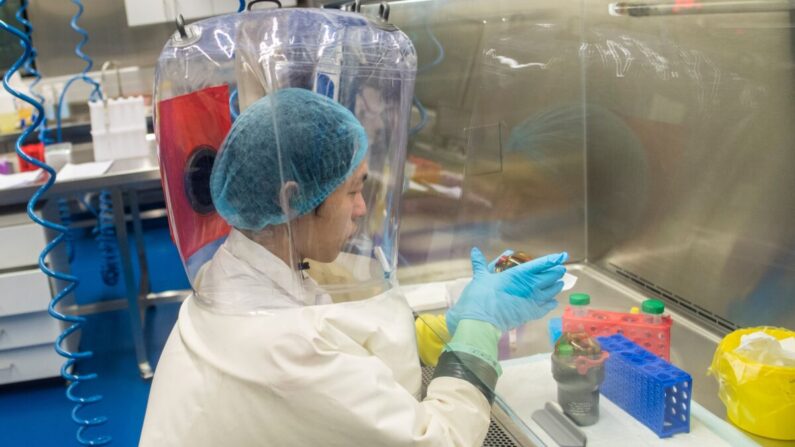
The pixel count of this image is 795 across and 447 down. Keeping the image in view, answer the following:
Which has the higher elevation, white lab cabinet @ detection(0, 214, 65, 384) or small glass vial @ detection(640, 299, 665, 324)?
small glass vial @ detection(640, 299, 665, 324)

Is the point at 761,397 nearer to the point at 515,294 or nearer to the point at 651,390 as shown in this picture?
the point at 651,390

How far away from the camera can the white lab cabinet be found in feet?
8.50

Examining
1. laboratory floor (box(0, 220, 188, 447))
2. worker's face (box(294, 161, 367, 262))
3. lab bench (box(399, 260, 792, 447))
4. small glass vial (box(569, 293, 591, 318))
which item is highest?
worker's face (box(294, 161, 367, 262))

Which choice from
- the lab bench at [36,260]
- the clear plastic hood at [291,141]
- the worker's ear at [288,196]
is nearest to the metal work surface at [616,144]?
the clear plastic hood at [291,141]

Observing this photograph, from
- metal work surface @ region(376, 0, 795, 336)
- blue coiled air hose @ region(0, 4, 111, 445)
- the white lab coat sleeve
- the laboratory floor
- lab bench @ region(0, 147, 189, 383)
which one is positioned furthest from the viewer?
lab bench @ region(0, 147, 189, 383)

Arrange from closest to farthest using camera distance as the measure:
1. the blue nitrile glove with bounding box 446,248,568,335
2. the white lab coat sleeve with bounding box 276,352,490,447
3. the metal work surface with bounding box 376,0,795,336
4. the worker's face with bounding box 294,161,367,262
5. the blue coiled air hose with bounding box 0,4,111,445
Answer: the white lab coat sleeve with bounding box 276,352,490,447 < the worker's face with bounding box 294,161,367,262 < the blue nitrile glove with bounding box 446,248,568,335 < the metal work surface with bounding box 376,0,795,336 < the blue coiled air hose with bounding box 0,4,111,445

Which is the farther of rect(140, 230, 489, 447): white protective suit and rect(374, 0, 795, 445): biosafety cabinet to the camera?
rect(374, 0, 795, 445): biosafety cabinet

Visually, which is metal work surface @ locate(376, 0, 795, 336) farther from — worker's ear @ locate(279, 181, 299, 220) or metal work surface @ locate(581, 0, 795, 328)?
worker's ear @ locate(279, 181, 299, 220)

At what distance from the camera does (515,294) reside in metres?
1.12

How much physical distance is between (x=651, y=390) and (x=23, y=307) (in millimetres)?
2385

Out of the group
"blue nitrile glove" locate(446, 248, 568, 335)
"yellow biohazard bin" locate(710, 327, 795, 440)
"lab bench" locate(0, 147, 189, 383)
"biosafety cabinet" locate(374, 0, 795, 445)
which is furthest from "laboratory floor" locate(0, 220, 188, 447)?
"yellow biohazard bin" locate(710, 327, 795, 440)

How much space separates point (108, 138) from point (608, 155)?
205 centimetres

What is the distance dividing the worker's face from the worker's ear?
2cm

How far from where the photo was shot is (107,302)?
11.5 ft
